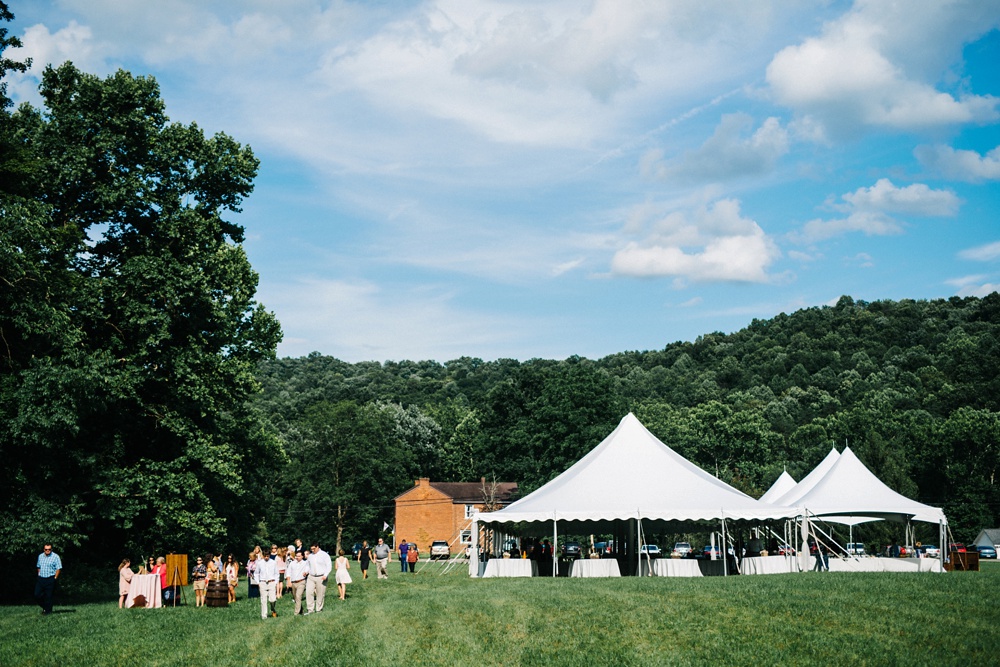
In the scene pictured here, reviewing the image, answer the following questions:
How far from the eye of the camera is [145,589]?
76.4 ft

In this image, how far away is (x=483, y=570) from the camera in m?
31.3

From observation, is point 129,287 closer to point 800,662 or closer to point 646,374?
point 800,662

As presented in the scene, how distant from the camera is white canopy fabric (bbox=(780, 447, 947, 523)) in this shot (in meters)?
33.6

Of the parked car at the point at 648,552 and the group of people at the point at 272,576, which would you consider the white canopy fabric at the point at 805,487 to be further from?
the group of people at the point at 272,576

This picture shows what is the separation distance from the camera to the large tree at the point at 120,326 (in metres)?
23.5

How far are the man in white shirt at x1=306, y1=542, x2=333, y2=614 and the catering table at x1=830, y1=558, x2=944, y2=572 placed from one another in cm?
1840

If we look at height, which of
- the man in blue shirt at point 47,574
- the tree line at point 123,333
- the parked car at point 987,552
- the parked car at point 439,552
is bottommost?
the parked car at point 987,552

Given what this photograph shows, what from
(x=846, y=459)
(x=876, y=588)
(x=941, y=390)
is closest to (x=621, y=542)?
(x=846, y=459)

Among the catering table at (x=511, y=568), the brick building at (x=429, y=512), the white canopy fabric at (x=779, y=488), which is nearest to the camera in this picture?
the catering table at (x=511, y=568)

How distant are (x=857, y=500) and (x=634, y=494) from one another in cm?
1033

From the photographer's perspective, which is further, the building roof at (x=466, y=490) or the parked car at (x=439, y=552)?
the building roof at (x=466, y=490)

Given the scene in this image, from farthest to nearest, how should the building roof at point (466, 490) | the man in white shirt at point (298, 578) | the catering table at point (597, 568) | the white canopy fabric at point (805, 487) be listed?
the building roof at point (466, 490) < the white canopy fabric at point (805, 487) < the catering table at point (597, 568) < the man in white shirt at point (298, 578)

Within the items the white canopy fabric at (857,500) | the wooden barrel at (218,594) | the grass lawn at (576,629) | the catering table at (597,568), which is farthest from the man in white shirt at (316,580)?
the white canopy fabric at (857,500)

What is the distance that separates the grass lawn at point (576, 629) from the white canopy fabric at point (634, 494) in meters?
5.83
